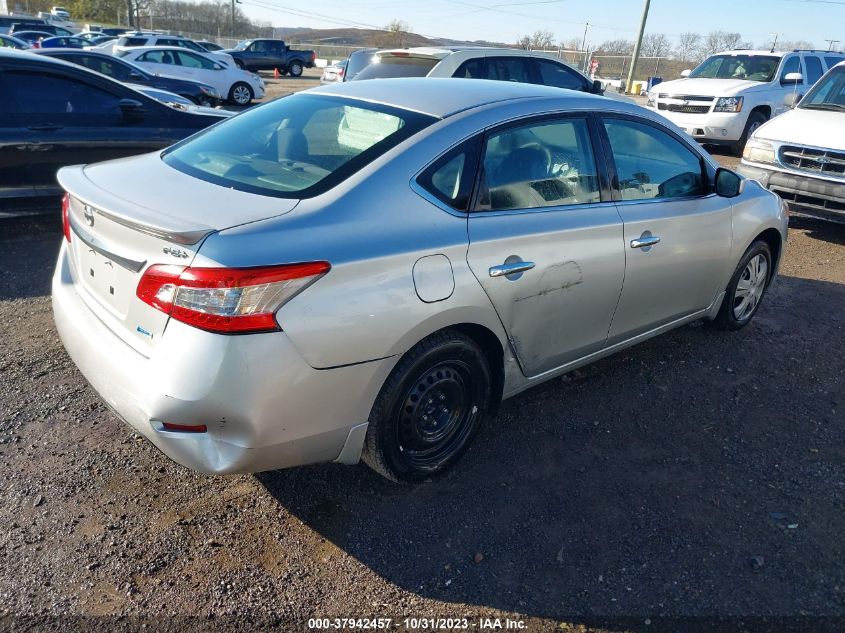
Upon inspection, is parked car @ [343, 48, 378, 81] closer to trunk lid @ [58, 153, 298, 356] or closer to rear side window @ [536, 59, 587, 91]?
rear side window @ [536, 59, 587, 91]

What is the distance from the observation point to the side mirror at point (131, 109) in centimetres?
640

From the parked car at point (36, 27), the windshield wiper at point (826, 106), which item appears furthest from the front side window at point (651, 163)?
the parked car at point (36, 27)

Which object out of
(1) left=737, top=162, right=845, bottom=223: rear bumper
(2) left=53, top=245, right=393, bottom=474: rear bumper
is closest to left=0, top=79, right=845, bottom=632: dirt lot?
(2) left=53, top=245, right=393, bottom=474: rear bumper

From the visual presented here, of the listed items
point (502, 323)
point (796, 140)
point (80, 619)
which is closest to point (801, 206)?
point (796, 140)

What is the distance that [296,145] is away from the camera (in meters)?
3.12

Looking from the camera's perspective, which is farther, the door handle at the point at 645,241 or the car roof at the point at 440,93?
the door handle at the point at 645,241

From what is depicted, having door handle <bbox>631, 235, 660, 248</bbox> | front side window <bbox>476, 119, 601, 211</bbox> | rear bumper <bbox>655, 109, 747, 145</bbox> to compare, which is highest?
front side window <bbox>476, 119, 601, 211</bbox>

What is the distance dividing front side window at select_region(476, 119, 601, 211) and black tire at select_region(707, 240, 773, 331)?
1826mm

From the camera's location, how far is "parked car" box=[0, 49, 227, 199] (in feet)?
19.1

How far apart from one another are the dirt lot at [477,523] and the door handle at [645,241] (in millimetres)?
934

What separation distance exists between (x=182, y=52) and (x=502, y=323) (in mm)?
18013

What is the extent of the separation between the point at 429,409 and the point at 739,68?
13.0 m

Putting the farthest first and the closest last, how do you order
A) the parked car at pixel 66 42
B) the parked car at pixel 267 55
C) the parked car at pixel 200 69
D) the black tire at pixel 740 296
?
the parked car at pixel 267 55 → the parked car at pixel 66 42 → the parked car at pixel 200 69 → the black tire at pixel 740 296

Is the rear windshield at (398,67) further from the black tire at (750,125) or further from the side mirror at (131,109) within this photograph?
the black tire at (750,125)
